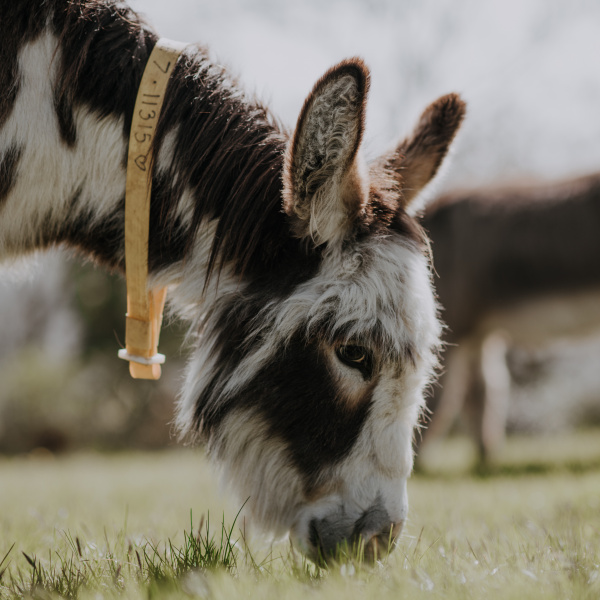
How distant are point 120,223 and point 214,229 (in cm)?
32

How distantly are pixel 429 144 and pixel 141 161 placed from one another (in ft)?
3.55

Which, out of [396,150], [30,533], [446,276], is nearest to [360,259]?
[396,150]

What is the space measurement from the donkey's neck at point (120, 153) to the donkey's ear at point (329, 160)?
0.33ft

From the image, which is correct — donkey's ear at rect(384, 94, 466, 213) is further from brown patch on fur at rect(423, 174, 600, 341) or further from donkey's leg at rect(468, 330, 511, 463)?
donkey's leg at rect(468, 330, 511, 463)

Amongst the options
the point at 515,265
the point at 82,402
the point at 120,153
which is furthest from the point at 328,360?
the point at 82,402

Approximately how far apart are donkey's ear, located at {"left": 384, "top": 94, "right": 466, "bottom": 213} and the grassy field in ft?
4.10

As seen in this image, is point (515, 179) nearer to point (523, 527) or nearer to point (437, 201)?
point (437, 201)

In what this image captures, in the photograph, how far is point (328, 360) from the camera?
70.1 inches

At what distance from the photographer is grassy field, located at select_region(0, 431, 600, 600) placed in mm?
1350

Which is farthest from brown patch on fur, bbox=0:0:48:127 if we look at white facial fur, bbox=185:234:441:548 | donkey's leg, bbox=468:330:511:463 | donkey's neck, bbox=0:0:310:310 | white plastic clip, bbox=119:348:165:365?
donkey's leg, bbox=468:330:511:463

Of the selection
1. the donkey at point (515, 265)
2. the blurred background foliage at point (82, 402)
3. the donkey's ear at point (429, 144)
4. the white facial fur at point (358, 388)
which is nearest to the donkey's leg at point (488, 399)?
the donkey at point (515, 265)

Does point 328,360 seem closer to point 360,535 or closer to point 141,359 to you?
point 360,535

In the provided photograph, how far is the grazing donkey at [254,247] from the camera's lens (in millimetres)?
1740

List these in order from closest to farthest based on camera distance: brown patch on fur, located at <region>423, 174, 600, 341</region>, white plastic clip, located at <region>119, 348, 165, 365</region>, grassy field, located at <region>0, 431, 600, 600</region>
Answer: grassy field, located at <region>0, 431, 600, 600</region> → white plastic clip, located at <region>119, 348, 165, 365</region> → brown patch on fur, located at <region>423, 174, 600, 341</region>
